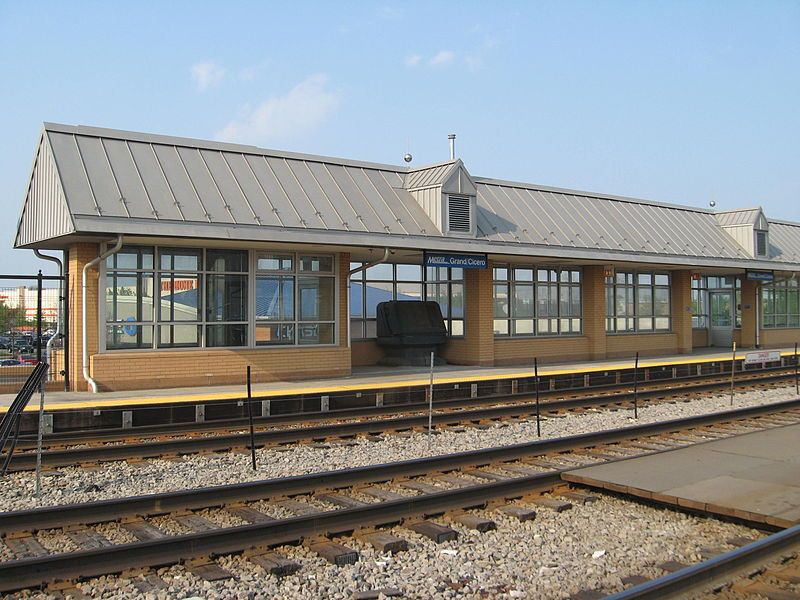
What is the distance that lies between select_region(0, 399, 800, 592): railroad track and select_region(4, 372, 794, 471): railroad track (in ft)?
11.0

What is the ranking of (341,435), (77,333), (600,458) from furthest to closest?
(77,333), (341,435), (600,458)

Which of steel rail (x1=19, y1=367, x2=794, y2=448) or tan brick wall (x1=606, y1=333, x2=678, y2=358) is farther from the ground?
tan brick wall (x1=606, y1=333, x2=678, y2=358)

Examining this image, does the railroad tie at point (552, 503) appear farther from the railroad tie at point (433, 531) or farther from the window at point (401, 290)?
the window at point (401, 290)

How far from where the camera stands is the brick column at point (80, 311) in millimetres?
16781

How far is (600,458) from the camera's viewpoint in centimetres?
1125

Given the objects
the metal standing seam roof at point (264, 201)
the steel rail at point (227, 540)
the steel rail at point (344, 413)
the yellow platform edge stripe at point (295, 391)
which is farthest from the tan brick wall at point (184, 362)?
the steel rail at point (227, 540)

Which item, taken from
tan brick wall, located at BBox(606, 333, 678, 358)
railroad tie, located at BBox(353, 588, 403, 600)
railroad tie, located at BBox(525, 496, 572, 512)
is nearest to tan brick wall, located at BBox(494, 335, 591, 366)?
tan brick wall, located at BBox(606, 333, 678, 358)

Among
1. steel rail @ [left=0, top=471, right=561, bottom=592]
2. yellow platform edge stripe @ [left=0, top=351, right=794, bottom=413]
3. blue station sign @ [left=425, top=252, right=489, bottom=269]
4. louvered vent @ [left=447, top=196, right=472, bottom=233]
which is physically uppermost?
louvered vent @ [left=447, top=196, right=472, bottom=233]

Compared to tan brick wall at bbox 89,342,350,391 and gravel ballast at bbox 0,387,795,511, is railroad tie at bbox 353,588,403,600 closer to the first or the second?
gravel ballast at bbox 0,387,795,511

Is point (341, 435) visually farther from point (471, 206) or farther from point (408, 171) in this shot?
point (408, 171)

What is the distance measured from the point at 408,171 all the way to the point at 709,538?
17.6 m

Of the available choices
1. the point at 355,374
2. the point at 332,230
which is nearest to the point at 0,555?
the point at 332,230

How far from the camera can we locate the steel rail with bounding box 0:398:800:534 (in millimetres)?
7590

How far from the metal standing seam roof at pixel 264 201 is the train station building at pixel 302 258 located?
49 millimetres
